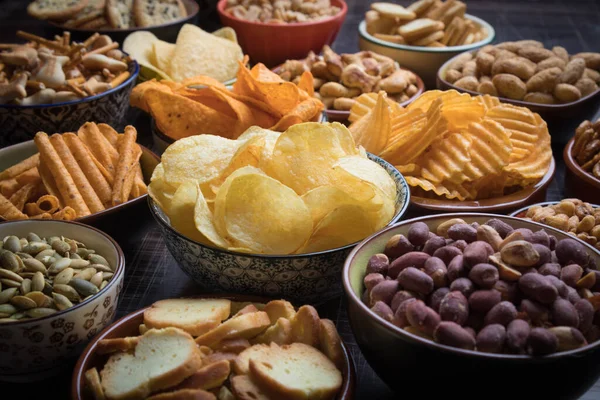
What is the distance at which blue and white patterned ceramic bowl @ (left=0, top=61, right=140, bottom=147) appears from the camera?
1.50 meters

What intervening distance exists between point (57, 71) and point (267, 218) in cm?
85

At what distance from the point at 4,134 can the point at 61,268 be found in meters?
0.69

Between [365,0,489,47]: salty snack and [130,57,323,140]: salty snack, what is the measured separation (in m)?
0.72

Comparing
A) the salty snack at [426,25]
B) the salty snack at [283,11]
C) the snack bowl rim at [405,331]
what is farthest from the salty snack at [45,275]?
the salty snack at [426,25]

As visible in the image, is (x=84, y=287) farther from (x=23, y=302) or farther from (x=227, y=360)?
(x=227, y=360)

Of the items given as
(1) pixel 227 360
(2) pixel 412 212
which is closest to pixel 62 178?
(1) pixel 227 360

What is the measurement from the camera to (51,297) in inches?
38.1

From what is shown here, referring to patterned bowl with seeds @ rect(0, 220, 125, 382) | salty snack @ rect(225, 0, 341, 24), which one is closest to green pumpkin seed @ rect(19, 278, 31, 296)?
patterned bowl with seeds @ rect(0, 220, 125, 382)

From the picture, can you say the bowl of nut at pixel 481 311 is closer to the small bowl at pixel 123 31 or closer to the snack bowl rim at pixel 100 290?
the snack bowl rim at pixel 100 290

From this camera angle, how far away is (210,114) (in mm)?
1448

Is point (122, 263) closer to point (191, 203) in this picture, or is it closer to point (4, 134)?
point (191, 203)

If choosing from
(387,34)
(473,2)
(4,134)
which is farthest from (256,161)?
(473,2)

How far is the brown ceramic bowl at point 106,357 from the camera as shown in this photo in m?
0.81

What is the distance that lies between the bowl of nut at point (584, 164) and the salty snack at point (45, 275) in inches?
38.8
